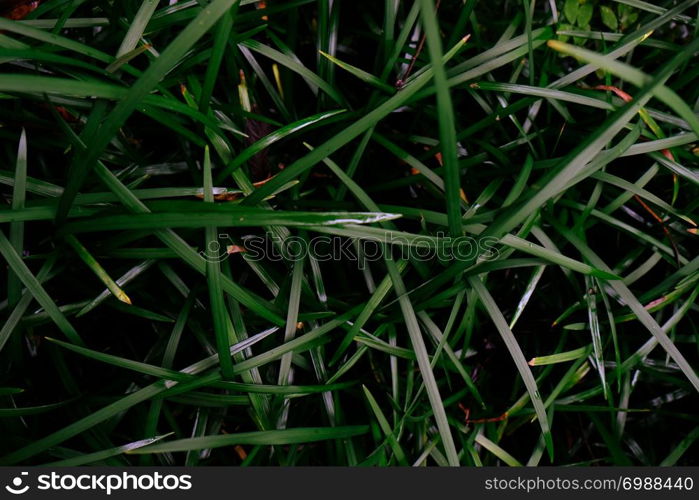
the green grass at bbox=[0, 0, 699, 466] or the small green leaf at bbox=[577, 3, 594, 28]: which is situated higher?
the small green leaf at bbox=[577, 3, 594, 28]

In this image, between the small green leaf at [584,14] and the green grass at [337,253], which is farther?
the small green leaf at [584,14]

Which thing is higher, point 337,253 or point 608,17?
point 608,17

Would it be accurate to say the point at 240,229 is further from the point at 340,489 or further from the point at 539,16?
the point at 539,16

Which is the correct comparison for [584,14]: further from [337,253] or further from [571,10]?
[337,253]

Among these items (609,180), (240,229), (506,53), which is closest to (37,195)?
(240,229)

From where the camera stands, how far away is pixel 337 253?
72cm

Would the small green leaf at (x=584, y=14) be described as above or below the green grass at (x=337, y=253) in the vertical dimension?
above

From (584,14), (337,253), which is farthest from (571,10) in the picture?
(337,253)

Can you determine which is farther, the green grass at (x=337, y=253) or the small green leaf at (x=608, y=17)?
the small green leaf at (x=608, y=17)

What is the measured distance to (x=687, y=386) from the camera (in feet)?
2.51

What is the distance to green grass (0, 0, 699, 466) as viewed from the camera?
62 cm

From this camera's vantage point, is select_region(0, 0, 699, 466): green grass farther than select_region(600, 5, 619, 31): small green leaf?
No

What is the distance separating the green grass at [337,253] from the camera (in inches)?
24.4

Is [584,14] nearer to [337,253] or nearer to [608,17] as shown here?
[608,17]
